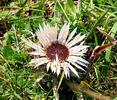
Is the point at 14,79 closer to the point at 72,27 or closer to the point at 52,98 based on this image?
the point at 52,98

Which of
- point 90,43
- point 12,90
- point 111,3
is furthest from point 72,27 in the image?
point 12,90
